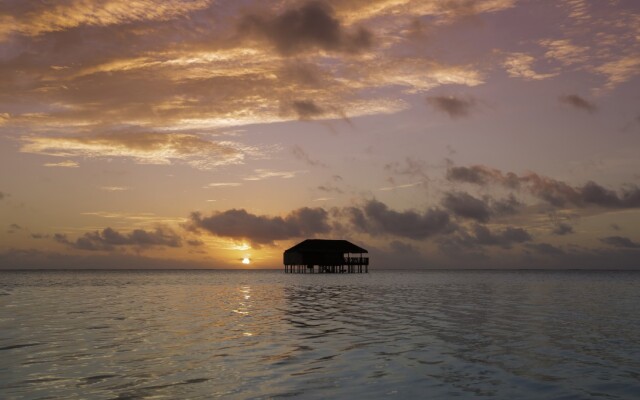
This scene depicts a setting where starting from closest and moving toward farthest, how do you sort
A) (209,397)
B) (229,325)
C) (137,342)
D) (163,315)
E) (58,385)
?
(209,397) → (58,385) → (137,342) → (229,325) → (163,315)

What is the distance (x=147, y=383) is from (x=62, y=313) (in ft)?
72.9

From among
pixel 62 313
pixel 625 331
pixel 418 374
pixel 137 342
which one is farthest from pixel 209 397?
pixel 62 313

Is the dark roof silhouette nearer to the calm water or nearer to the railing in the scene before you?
the railing

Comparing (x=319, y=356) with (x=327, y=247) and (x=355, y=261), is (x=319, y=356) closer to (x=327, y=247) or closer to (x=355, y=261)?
(x=327, y=247)

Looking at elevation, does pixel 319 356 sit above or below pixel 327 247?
below

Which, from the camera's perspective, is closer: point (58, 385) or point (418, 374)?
point (58, 385)

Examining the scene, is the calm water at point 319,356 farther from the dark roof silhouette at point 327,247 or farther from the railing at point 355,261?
the railing at point 355,261

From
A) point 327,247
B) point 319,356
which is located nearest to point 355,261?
point 327,247

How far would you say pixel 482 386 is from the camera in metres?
13.2

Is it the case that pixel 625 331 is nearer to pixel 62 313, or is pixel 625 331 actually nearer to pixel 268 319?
pixel 268 319

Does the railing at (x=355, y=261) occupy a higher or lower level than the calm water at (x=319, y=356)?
higher

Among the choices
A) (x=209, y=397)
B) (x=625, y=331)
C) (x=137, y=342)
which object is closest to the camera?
(x=209, y=397)

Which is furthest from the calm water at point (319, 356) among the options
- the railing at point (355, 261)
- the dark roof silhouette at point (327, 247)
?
the railing at point (355, 261)

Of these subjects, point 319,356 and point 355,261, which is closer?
point 319,356
